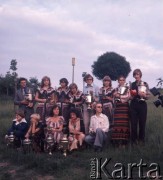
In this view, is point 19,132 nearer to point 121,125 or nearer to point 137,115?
point 121,125

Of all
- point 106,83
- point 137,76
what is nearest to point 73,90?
point 106,83

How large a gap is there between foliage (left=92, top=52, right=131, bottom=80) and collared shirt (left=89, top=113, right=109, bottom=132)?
14.2m

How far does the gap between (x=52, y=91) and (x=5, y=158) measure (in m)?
2.15

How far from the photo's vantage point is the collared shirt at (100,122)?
10688 mm

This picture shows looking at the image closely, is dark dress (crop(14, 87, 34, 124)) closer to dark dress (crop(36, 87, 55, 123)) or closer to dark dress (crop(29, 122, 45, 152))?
dark dress (crop(36, 87, 55, 123))

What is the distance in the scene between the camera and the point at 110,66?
26.2 metres

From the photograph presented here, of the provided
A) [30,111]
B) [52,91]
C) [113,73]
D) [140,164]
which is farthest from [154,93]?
[113,73]

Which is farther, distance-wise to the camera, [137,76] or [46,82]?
[46,82]

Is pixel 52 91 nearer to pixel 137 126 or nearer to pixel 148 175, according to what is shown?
pixel 137 126

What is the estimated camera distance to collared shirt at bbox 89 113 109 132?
10.7 meters

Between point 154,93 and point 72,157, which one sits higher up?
point 154,93

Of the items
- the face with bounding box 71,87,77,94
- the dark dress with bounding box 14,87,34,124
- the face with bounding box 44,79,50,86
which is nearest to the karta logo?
the face with bounding box 71,87,77,94

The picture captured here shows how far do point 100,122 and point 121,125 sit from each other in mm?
509

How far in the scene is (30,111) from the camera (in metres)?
11.9
